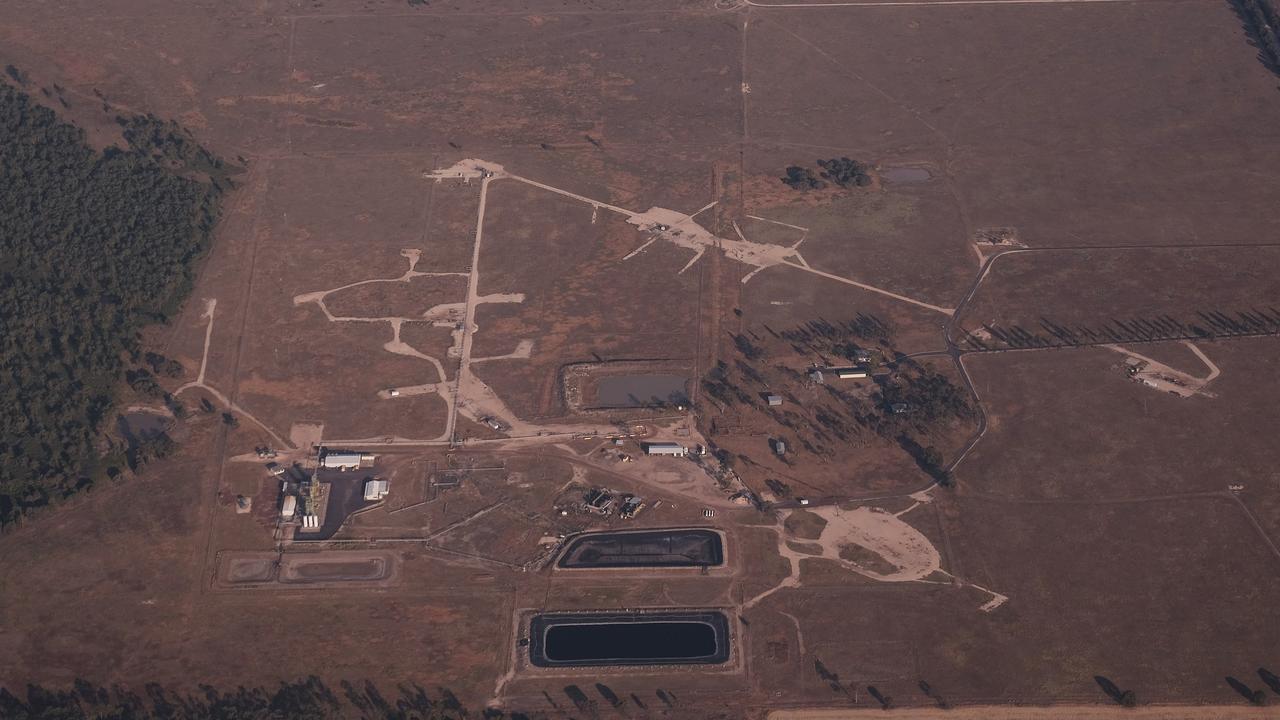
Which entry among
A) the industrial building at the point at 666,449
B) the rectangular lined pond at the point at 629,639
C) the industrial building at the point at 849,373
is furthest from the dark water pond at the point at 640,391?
the rectangular lined pond at the point at 629,639

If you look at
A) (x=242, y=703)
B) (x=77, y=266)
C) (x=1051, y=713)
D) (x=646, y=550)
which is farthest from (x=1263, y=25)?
(x=77, y=266)

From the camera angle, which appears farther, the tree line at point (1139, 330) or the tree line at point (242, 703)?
the tree line at point (1139, 330)

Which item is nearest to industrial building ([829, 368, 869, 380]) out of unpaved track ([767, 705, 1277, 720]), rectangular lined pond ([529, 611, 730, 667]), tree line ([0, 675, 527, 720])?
rectangular lined pond ([529, 611, 730, 667])

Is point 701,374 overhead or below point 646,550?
overhead

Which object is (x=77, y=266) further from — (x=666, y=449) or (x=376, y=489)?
(x=666, y=449)

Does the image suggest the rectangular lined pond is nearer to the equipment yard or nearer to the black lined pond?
the equipment yard

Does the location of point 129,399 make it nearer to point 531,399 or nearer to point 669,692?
point 531,399

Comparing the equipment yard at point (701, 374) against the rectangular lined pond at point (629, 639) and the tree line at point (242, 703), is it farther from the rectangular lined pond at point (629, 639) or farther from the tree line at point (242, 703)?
the tree line at point (242, 703)
